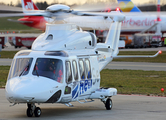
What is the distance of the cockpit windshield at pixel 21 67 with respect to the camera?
447 inches

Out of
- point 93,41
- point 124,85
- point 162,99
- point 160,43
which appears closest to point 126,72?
point 124,85

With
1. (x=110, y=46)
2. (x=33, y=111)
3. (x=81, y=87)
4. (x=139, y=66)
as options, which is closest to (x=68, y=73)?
(x=81, y=87)

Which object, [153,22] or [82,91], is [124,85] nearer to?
[82,91]

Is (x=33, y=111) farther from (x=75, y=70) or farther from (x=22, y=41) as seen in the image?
(x=22, y=41)

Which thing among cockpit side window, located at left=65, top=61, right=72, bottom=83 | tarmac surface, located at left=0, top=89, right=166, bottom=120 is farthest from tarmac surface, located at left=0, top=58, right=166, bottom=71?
cockpit side window, located at left=65, top=61, right=72, bottom=83

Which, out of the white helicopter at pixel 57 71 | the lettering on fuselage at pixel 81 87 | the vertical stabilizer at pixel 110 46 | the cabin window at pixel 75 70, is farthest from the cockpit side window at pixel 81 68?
the vertical stabilizer at pixel 110 46

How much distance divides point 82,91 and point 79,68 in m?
0.85

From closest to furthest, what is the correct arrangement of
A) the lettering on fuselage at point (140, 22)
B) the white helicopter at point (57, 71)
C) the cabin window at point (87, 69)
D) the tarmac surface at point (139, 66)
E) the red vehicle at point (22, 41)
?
the white helicopter at point (57, 71) → the cabin window at point (87, 69) → the tarmac surface at point (139, 66) → the red vehicle at point (22, 41) → the lettering on fuselage at point (140, 22)

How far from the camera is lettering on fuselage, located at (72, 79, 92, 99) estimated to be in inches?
477

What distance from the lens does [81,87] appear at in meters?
12.5

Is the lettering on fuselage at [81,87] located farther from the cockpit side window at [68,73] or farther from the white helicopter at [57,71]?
the cockpit side window at [68,73]

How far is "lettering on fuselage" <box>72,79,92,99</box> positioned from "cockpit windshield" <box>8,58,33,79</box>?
184 cm

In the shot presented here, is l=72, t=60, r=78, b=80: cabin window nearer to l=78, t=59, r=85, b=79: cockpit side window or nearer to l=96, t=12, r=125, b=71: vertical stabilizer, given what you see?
l=78, t=59, r=85, b=79: cockpit side window

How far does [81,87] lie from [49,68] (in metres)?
1.68
